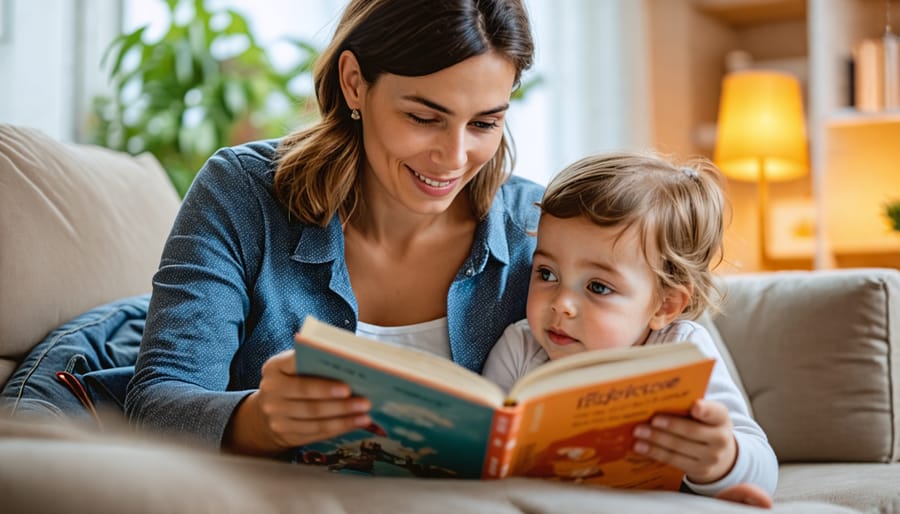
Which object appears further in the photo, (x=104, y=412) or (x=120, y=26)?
(x=120, y=26)

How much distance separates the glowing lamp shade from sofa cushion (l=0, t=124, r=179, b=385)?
229 cm

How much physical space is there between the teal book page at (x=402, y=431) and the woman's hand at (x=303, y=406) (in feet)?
0.04

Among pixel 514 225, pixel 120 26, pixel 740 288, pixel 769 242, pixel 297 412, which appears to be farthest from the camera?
pixel 769 242

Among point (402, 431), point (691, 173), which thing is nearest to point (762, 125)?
point (691, 173)

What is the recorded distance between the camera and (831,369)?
1.71 metres

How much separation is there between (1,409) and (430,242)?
668mm

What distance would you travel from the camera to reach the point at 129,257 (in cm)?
175

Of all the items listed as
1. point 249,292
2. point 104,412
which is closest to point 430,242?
point 249,292

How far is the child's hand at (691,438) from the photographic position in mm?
1037

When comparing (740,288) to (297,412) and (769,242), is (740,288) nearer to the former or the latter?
(297,412)

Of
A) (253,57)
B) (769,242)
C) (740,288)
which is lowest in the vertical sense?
(769,242)

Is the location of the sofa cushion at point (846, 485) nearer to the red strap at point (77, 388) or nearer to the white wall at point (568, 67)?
the red strap at point (77, 388)

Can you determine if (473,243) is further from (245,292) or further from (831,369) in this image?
(831,369)

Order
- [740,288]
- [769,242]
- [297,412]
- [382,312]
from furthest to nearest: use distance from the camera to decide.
A: 1. [769,242]
2. [740,288]
3. [382,312]
4. [297,412]
